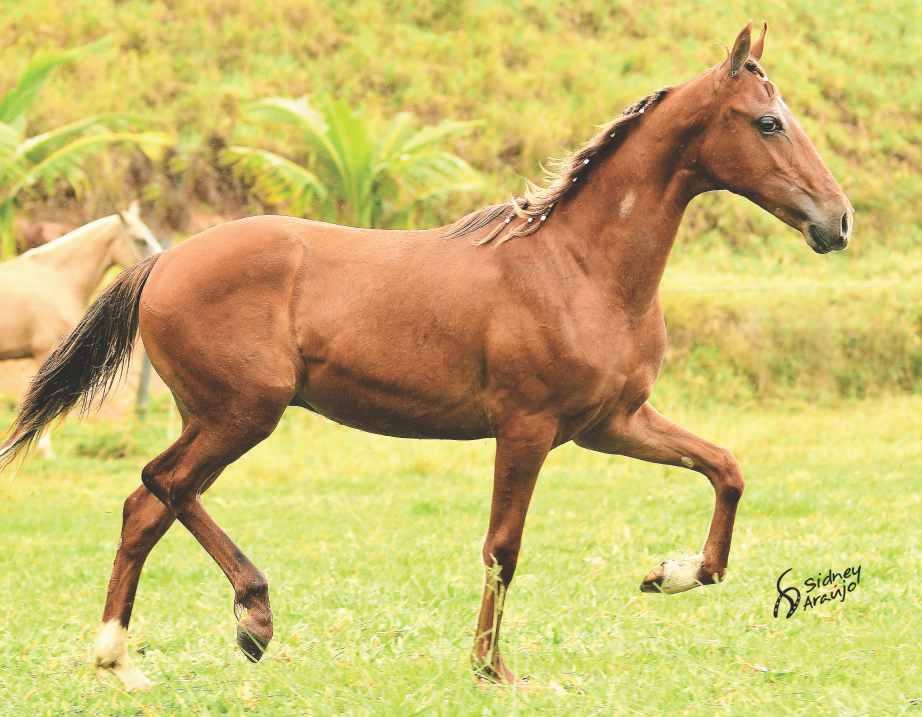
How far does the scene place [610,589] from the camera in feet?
Result: 21.0

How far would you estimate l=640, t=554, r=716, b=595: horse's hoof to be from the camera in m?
4.69

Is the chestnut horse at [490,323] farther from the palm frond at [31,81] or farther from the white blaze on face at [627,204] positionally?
the palm frond at [31,81]

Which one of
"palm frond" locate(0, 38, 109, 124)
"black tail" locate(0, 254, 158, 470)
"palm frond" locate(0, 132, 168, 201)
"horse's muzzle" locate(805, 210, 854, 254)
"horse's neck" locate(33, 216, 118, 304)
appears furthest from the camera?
"palm frond" locate(0, 132, 168, 201)

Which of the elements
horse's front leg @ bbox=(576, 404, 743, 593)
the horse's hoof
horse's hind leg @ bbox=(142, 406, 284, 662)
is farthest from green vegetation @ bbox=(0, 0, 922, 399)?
horse's hind leg @ bbox=(142, 406, 284, 662)

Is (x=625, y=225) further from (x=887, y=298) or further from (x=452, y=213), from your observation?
(x=452, y=213)

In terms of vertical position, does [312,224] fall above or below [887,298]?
above

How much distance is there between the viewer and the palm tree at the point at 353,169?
52.1 ft

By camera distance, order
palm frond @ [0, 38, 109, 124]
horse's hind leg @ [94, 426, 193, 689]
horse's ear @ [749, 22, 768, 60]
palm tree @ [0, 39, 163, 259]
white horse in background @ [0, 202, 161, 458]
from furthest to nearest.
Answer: palm tree @ [0, 39, 163, 259] → palm frond @ [0, 38, 109, 124] → white horse in background @ [0, 202, 161, 458] → horse's ear @ [749, 22, 768, 60] → horse's hind leg @ [94, 426, 193, 689]

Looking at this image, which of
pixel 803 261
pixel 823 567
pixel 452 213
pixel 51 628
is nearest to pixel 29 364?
pixel 452 213

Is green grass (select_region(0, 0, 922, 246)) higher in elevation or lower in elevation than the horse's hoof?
lower

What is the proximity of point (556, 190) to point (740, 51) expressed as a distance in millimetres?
818

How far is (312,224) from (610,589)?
257 cm

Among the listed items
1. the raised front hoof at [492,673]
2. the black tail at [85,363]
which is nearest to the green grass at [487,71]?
the black tail at [85,363]

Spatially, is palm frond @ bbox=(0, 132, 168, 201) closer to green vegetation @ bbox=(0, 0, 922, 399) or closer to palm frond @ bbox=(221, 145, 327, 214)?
palm frond @ bbox=(221, 145, 327, 214)
